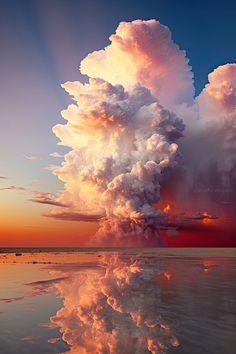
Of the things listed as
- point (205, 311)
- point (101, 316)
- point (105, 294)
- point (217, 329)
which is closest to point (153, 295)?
point (105, 294)

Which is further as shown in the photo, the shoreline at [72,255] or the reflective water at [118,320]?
the shoreline at [72,255]

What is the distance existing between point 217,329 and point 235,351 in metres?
2.26

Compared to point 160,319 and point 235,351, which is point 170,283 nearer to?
point 160,319

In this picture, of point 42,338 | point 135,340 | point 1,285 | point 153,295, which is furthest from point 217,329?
point 1,285

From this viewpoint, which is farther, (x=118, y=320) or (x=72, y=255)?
(x=72, y=255)

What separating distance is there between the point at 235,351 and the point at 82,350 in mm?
3950

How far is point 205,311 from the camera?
13.5 m

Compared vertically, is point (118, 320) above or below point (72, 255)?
above

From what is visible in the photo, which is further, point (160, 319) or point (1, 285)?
point (1, 285)

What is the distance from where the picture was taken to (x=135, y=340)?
959 cm

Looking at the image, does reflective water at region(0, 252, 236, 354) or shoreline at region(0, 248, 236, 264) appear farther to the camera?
shoreline at region(0, 248, 236, 264)

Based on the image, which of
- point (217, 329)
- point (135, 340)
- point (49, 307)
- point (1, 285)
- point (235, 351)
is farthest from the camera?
point (1, 285)

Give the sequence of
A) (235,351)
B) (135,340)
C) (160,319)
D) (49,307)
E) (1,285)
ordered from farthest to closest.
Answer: (1,285) < (49,307) < (160,319) < (135,340) < (235,351)

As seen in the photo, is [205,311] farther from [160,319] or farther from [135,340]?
[135,340]
